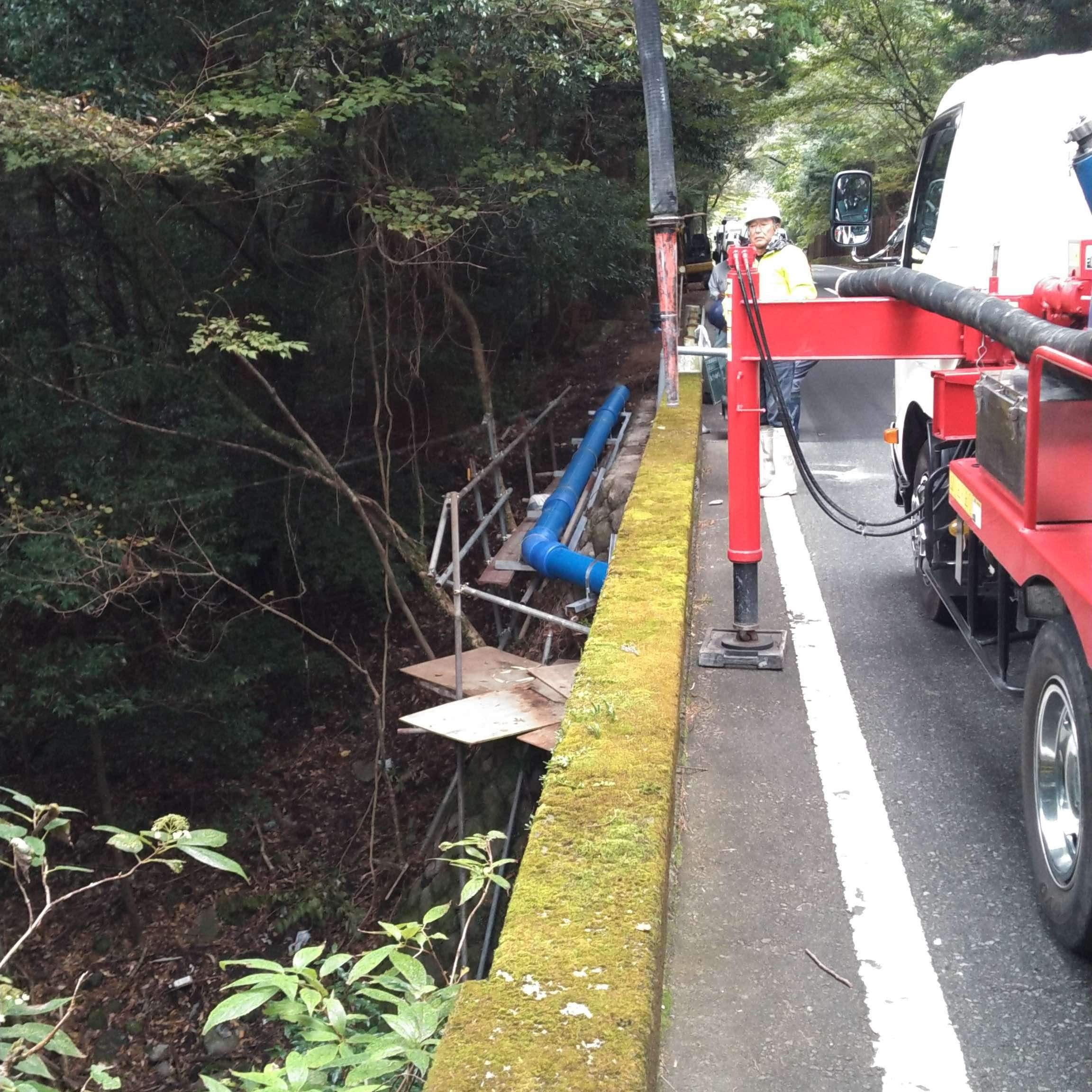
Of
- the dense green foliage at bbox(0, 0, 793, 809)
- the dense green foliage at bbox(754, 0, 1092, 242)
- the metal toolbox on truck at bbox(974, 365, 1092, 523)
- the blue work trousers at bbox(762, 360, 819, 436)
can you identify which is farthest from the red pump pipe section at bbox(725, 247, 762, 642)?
the dense green foliage at bbox(754, 0, 1092, 242)

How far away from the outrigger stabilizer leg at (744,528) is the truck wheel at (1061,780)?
1585mm

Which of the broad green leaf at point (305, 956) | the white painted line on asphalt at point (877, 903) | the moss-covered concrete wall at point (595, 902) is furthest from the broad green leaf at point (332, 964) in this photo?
the white painted line on asphalt at point (877, 903)

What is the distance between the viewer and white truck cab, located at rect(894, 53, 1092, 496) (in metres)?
4.62

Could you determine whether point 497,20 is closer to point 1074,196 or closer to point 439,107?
point 439,107

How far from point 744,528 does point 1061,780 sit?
1.83m

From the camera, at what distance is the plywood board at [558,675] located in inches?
292

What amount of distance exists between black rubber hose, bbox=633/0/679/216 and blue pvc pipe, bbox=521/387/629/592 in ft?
9.48

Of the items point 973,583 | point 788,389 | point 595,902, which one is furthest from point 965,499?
point 788,389

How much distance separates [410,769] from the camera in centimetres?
1262

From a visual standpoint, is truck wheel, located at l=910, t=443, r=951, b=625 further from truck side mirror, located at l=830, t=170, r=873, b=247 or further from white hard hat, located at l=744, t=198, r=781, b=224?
white hard hat, located at l=744, t=198, r=781, b=224

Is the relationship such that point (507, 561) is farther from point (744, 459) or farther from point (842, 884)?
point (842, 884)

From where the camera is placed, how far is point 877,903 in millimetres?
3281

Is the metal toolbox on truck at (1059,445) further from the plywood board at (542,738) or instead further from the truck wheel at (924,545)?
the plywood board at (542,738)

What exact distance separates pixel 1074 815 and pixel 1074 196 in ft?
9.23
